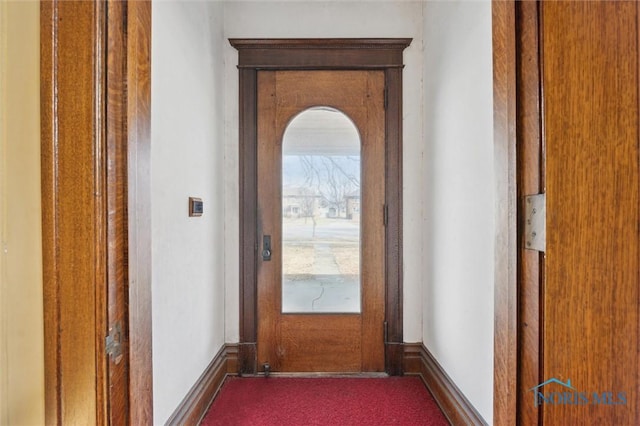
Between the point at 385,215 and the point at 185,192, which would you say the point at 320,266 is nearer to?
the point at 385,215

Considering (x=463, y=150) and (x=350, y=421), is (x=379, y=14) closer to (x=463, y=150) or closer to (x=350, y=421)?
(x=463, y=150)

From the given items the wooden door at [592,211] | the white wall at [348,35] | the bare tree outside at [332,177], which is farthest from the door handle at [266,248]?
the wooden door at [592,211]

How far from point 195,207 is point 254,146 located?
29.1 inches

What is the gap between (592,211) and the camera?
1.87 feet

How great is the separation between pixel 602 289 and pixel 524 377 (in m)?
0.20

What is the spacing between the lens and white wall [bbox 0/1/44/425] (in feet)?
2.07

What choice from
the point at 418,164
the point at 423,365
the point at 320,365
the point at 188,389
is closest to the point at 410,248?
the point at 418,164

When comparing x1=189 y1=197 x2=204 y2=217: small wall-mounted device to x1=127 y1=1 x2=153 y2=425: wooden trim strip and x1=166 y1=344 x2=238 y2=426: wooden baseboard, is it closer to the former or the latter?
x1=166 y1=344 x2=238 y2=426: wooden baseboard

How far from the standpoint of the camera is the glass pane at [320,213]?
2.35m

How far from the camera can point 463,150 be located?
5.50 feet

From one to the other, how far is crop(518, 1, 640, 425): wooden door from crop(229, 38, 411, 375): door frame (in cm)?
174

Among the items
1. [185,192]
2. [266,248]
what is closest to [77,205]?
[185,192]

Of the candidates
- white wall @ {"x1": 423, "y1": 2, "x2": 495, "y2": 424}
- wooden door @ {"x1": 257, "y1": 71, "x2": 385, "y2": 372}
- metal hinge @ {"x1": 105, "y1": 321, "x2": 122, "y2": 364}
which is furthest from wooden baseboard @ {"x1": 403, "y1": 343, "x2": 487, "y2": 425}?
metal hinge @ {"x1": 105, "y1": 321, "x2": 122, "y2": 364}

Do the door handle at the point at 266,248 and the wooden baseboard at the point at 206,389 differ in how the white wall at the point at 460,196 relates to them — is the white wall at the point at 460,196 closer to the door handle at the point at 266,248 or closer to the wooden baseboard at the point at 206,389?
the door handle at the point at 266,248
